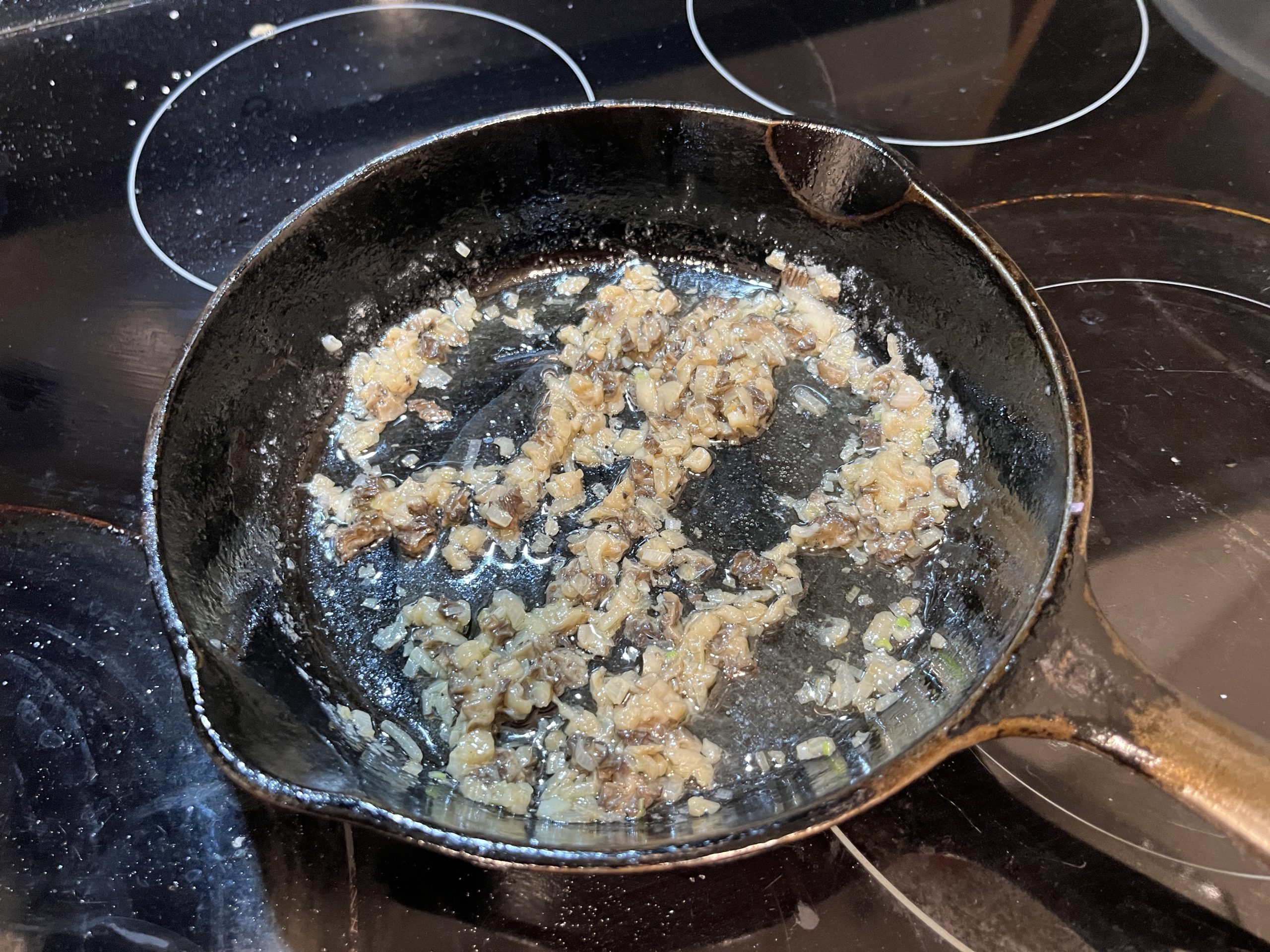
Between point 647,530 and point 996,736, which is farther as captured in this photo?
point 647,530

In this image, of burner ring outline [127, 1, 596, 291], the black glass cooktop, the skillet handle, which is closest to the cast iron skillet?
the skillet handle

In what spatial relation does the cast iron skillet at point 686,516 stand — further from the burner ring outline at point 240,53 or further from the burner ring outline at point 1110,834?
the burner ring outline at point 240,53

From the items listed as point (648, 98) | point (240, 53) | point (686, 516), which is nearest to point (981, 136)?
point (648, 98)

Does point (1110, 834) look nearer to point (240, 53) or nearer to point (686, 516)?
point (686, 516)

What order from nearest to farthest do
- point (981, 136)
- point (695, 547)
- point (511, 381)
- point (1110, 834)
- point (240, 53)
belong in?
point (1110, 834)
point (695, 547)
point (511, 381)
point (981, 136)
point (240, 53)

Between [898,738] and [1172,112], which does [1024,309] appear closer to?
[898,738]

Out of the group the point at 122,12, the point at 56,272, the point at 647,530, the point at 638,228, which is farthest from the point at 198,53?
the point at 647,530

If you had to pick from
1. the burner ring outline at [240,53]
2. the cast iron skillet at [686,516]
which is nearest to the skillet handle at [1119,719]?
the cast iron skillet at [686,516]
